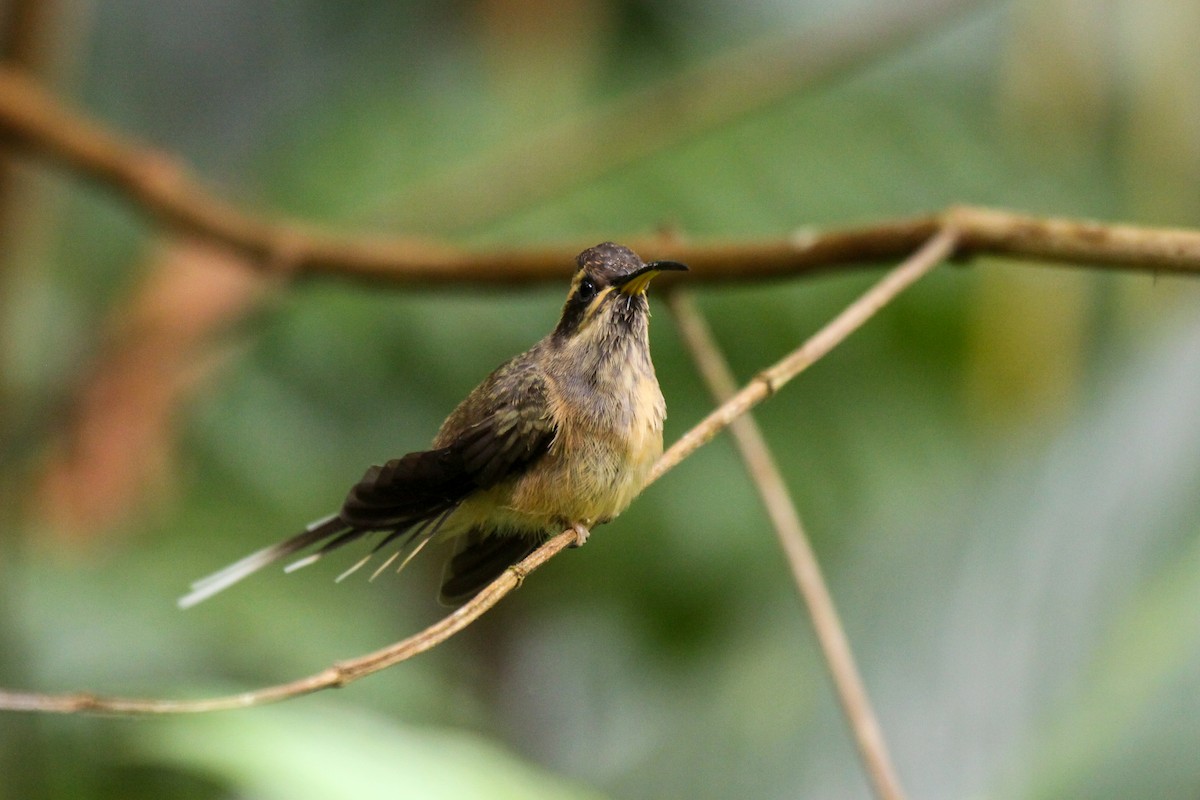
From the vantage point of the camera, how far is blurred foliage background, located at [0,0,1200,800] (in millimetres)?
2572

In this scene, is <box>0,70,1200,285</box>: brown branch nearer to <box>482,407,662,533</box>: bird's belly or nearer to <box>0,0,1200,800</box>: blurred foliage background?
<box>0,0,1200,800</box>: blurred foliage background

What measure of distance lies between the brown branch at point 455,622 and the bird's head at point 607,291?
18 cm

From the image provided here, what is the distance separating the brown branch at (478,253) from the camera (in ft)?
6.50

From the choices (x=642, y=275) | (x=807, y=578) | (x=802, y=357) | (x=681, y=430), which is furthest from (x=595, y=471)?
(x=681, y=430)

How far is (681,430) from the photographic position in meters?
3.71

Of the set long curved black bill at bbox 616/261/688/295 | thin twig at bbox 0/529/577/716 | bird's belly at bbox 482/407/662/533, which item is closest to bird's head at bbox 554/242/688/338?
long curved black bill at bbox 616/261/688/295

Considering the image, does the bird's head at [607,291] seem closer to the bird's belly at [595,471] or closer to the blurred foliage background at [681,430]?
the bird's belly at [595,471]

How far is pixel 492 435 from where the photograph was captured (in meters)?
1.47

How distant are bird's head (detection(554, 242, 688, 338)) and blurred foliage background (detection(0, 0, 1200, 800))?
637 mm

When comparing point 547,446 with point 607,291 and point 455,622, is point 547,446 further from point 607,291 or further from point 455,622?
point 455,622

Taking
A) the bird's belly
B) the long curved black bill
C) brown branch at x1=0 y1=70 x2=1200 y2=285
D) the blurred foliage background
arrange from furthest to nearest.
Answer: the blurred foliage background
brown branch at x1=0 y1=70 x2=1200 y2=285
the bird's belly
the long curved black bill

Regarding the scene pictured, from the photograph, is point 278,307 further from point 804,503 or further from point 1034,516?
point 1034,516

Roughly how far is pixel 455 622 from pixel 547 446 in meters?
0.52

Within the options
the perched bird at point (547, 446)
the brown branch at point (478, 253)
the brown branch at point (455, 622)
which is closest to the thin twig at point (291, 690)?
the brown branch at point (455, 622)
